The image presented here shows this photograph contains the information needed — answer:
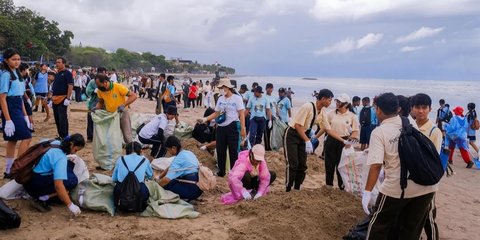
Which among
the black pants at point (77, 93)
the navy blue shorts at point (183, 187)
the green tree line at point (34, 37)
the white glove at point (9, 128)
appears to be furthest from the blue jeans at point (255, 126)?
the green tree line at point (34, 37)

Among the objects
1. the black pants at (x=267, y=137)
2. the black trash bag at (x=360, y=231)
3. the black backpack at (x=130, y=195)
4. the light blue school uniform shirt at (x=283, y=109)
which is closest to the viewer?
the black trash bag at (x=360, y=231)

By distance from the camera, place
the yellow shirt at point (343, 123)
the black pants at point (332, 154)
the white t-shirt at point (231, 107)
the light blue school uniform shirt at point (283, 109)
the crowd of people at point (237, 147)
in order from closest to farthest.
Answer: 1. the crowd of people at point (237, 147)
2. the black pants at point (332, 154)
3. the yellow shirt at point (343, 123)
4. the white t-shirt at point (231, 107)
5. the light blue school uniform shirt at point (283, 109)

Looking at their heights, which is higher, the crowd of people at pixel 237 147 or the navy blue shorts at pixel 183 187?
the crowd of people at pixel 237 147

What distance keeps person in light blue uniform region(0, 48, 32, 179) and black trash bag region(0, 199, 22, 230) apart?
5.11 ft

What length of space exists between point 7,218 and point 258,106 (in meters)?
5.77

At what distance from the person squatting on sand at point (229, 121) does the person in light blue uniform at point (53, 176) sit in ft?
8.17

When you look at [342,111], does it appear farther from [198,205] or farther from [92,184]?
[92,184]

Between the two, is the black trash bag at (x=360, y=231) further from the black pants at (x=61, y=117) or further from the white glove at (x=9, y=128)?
the black pants at (x=61, y=117)

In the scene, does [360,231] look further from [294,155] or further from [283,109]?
[283,109]

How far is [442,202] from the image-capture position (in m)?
6.35

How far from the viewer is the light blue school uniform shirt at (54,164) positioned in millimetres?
4289

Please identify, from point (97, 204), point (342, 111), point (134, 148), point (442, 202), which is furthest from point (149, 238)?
point (442, 202)

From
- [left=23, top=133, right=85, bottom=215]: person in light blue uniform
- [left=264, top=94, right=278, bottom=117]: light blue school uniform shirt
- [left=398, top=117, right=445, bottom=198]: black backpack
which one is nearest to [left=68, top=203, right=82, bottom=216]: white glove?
[left=23, top=133, right=85, bottom=215]: person in light blue uniform

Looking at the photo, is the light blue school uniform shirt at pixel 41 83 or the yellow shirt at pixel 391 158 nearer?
the yellow shirt at pixel 391 158
